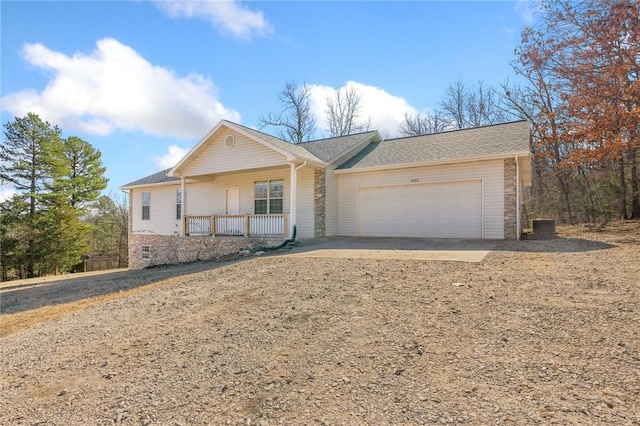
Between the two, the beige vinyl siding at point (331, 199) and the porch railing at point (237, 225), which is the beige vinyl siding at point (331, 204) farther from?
the porch railing at point (237, 225)

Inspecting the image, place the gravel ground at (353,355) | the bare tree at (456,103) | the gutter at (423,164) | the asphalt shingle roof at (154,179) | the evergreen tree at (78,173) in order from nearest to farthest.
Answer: the gravel ground at (353,355), the gutter at (423,164), the asphalt shingle roof at (154,179), the evergreen tree at (78,173), the bare tree at (456,103)

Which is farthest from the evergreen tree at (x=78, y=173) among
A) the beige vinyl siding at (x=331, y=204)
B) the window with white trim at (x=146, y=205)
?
the beige vinyl siding at (x=331, y=204)

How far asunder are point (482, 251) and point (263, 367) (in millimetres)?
6900

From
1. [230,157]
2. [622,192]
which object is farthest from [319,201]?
[622,192]

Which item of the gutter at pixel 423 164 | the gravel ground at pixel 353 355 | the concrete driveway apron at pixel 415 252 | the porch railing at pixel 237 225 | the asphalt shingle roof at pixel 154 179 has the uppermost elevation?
the asphalt shingle roof at pixel 154 179

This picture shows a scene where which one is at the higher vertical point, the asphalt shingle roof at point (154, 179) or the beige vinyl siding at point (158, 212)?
the asphalt shingle roof at point (154, 179)

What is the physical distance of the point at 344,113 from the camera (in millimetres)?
32500

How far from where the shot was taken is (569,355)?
2.93 metres

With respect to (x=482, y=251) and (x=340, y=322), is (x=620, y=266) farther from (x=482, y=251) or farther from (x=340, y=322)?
(x=340, y=322)

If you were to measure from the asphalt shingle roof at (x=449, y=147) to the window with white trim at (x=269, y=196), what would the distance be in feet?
9.56

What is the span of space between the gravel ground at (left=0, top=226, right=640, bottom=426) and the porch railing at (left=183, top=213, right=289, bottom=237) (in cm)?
695

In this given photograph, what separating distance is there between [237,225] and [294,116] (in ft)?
66.7

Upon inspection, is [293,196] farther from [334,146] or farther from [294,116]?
[294,116]

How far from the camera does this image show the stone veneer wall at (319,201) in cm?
1341
